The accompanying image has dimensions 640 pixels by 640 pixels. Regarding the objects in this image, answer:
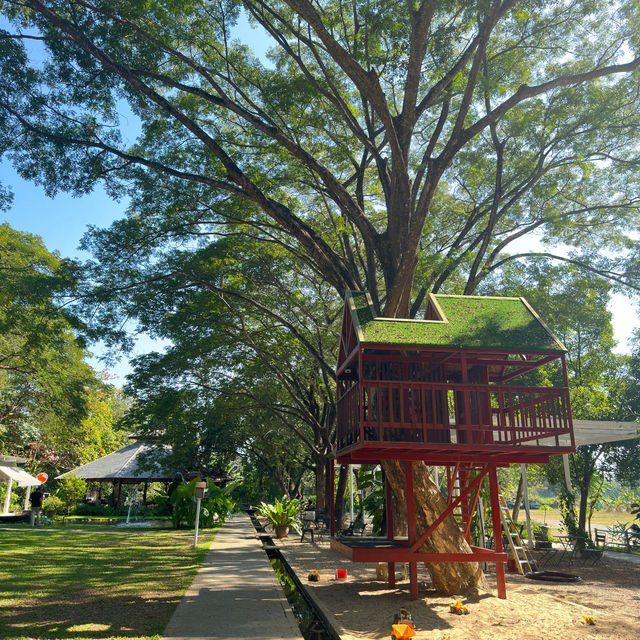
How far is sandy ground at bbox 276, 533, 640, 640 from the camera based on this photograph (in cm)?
762

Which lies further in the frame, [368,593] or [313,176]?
[313,176]

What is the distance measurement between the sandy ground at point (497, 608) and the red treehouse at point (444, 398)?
0.66 m

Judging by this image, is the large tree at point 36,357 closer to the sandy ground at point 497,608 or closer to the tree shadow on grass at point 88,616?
the tree shadow on grass at point 88,616

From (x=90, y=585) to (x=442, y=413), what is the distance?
745 cm

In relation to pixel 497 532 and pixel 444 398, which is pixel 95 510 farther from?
pixel 444 398

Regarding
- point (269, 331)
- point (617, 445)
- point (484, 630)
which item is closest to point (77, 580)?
point (484, 630)

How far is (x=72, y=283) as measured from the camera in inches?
596

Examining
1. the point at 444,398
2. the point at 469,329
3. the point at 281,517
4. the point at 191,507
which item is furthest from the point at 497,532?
the point at 191,507

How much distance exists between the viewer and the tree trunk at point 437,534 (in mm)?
10148

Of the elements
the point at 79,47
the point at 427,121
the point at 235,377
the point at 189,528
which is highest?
the point at 427,121

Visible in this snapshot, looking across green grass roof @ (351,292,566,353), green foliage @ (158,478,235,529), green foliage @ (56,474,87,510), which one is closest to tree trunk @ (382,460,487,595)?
green grass roof @ (351,292,566,353)

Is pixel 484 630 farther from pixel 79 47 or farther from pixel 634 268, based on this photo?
pixel 79 47

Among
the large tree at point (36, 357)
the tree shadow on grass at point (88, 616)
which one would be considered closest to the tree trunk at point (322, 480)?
the large tree at point (36, 357)

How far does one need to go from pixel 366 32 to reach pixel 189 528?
2229 cm
